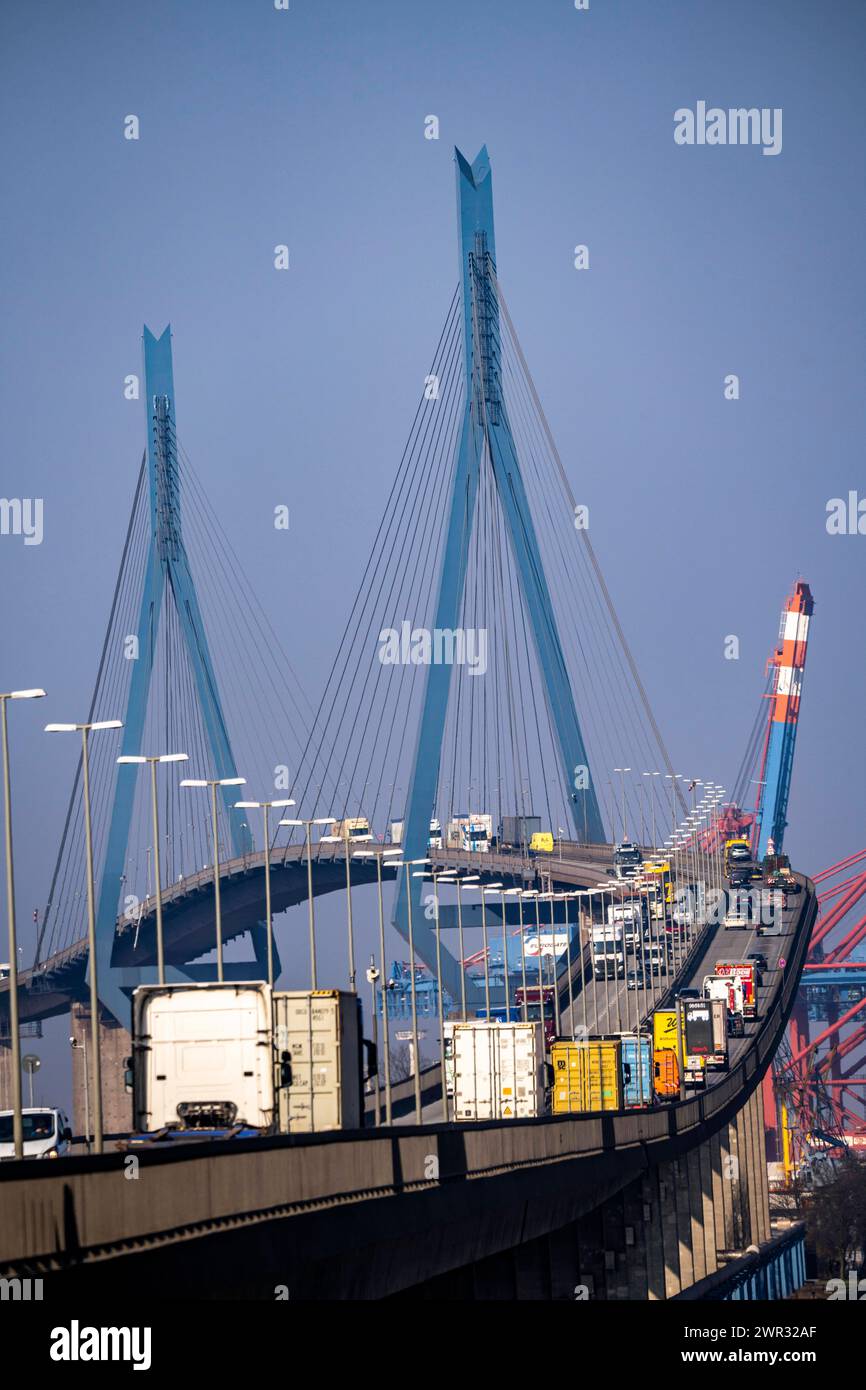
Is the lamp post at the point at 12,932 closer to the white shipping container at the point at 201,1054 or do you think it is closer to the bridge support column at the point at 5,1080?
the white shipping container at the point at 201,1054

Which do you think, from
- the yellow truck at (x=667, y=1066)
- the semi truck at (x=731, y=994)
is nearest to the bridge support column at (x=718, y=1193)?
the yellow truck at (x=667, y=1066)

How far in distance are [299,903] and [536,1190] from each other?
96.0m

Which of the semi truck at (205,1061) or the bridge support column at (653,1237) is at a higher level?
the semi truck at (205,1061)

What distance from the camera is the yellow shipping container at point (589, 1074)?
6209 centimetres

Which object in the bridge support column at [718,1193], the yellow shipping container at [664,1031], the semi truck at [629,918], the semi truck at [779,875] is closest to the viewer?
the bridge support column at [718,1193]

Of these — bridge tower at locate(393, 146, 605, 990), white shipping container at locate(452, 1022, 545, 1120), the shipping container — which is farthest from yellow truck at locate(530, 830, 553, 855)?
white shipping container at locate(452, 1022, 545, 1120)

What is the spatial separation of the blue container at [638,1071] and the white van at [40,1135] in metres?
→ 35.4

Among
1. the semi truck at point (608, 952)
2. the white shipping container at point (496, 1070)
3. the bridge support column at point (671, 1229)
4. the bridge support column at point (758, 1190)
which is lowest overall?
the bridge support column at point (758, 1190)

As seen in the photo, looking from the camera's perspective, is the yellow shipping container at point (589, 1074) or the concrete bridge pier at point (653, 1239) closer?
the concrete bridge pier at point (653, 1239)

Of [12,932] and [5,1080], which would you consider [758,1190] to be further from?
[12,932]

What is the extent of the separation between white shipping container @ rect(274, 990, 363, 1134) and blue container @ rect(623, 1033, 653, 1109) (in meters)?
38.3

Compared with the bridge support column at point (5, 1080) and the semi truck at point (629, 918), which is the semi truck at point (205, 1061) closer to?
the bridge support column at point (5, 1080)

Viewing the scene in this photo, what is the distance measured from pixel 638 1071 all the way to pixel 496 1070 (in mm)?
22686

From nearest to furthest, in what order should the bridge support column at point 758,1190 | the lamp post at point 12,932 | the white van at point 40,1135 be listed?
the lamp post at point 12,932 < the white van at point 40,1135 < the bridge support column at point 758,1190
